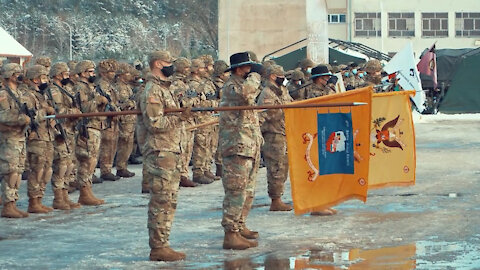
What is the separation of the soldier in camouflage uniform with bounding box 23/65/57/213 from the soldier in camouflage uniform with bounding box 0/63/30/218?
29cm

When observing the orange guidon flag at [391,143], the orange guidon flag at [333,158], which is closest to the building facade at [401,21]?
the orange guidon flag at [391,143]

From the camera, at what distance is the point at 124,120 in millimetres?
20312

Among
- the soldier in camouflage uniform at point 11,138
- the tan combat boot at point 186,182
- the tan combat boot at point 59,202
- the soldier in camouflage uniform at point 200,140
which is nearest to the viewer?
the soldier in camouflage uniform at point 11,138

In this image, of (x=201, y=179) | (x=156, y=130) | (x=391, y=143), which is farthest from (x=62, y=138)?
(x=156, y=130)

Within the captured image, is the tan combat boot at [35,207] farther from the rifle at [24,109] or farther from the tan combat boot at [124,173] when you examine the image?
the tan combat boot at [124,173]

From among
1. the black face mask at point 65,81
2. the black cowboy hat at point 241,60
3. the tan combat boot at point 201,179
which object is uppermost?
the black cowboy hat at point 241,60

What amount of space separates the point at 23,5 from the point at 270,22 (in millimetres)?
81451

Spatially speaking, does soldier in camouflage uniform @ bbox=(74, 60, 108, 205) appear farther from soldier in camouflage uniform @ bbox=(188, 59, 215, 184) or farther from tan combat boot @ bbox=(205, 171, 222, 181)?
tan combat boot @ bbox=(205, 171, 222, 181)

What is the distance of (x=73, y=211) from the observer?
15047mm

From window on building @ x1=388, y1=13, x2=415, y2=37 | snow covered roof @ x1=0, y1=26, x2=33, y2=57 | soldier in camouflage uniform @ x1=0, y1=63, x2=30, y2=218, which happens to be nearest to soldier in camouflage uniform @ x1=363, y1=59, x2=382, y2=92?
soldier in camouflage uniform @ x1=0, y1=63, x2=30, y2=218

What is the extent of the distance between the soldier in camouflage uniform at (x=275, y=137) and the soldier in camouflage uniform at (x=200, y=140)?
388 centimetres

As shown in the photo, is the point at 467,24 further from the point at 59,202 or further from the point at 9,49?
the point at 59,202

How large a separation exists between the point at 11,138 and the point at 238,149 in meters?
4.11

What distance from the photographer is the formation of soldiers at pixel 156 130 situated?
10812 millimetres
